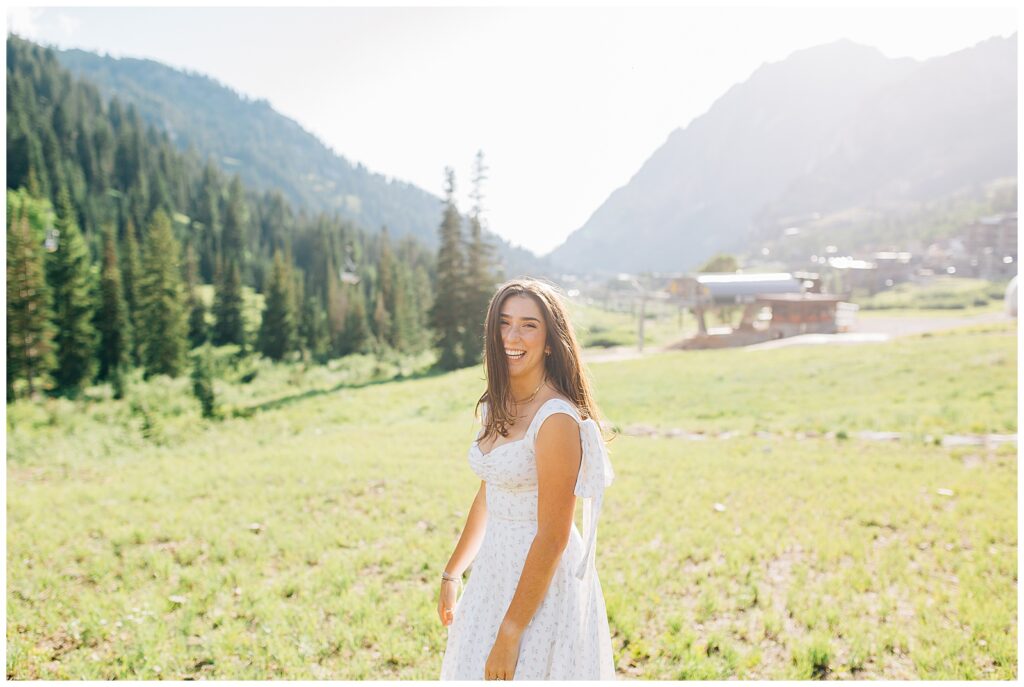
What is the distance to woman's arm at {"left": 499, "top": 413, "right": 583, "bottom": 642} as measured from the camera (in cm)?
277

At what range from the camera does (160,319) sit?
172 ft

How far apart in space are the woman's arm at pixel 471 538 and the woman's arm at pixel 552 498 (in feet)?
2.29

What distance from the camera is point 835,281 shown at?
8475 centimetres

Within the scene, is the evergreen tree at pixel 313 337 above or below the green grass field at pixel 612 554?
above

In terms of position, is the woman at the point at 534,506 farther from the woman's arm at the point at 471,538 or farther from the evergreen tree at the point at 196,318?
the evergreen tree at the point at 196,318

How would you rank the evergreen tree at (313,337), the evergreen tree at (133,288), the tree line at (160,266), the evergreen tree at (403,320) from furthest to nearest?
the evergreen tree at (313,337)
the evergreen tree at (403,320)
the evergreen tree at (133,288)
the tree line at (160,266)

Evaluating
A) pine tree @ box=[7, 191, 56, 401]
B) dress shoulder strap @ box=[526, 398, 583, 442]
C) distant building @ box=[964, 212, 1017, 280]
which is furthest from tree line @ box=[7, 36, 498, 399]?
distant building @ box=[964, 212, 1017, 280]

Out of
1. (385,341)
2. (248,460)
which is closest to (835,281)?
(385,341)

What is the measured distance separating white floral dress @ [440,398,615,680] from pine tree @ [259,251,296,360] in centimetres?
6915

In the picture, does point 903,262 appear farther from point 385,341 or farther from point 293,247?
point 293,247

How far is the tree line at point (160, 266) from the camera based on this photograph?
43.4 metres

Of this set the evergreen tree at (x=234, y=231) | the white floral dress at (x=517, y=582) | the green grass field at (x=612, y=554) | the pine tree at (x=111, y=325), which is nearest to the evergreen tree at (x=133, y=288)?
the pine tree at (x=111, y=325)

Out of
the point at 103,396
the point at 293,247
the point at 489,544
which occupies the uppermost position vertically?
the point at 293,247

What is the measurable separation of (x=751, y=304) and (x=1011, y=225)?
5925cm
